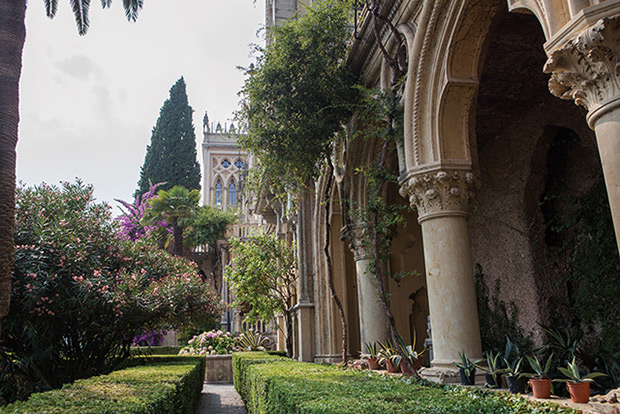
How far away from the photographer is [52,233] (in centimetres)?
992

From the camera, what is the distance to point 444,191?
21.4 ft

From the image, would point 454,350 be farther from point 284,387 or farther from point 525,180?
point 525,180

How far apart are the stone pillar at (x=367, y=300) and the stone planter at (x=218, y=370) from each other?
11279mm

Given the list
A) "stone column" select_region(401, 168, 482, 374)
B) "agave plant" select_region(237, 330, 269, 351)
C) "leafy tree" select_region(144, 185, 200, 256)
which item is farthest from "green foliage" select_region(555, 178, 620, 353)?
"leafy tree" select_region(144, 185, 200, 256)

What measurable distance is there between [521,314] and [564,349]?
8.19 ft

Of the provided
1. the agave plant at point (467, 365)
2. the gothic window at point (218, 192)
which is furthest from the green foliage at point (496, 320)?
the gothic window at point (218, 192)

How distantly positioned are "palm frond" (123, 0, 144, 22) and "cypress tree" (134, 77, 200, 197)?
30.6 meters

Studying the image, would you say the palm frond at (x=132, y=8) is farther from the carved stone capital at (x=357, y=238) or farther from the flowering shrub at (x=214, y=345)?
the flowering shrub at (x=214, y=345)

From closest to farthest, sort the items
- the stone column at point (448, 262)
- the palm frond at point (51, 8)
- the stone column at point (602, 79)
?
the stone column at point (602, 79)
the stone column at point (448, 262)
the palm frond at point (51, 8)

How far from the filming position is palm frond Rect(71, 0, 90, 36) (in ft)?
34.0

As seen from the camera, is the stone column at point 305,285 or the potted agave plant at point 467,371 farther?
the stone column at point 305,285

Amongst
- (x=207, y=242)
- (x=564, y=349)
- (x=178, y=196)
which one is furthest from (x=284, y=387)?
(x=207, y=242)

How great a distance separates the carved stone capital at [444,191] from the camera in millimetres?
6484

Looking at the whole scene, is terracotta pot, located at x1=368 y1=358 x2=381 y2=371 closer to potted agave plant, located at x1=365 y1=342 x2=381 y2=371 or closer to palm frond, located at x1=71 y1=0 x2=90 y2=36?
potted agave plant, located at x1=365 y1=342 x2=381 y2=371
